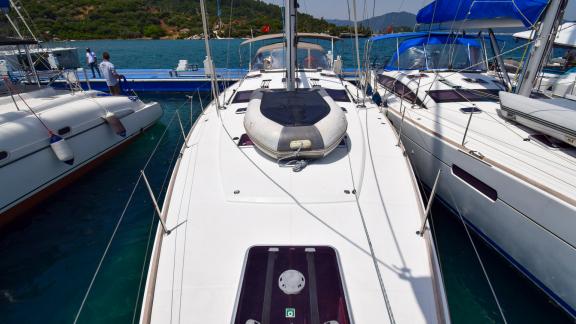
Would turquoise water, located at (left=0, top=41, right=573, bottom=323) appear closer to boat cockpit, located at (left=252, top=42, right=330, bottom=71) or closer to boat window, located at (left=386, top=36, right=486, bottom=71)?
boat window, located at (left=386, top=36, right=486, bottom=71)

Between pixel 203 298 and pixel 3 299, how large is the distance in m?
2.29

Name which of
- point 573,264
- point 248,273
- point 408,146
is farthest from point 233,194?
point 408,146

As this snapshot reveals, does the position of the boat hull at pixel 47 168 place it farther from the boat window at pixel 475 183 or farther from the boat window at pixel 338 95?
the boat window at pixel 475 183

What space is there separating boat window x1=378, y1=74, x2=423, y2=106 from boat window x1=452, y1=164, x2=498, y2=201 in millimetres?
1459

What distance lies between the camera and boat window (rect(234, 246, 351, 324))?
1.60m

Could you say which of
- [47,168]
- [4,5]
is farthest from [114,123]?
[4,5]

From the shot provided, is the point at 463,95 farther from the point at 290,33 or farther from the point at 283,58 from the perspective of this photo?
the point at 283,58

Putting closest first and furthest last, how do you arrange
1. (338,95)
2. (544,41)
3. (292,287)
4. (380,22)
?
1. (292,287)
2. (544,41)
3. (338,95)
4. (380,22)

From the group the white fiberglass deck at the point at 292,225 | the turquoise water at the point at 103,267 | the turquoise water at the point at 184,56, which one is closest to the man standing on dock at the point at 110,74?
the turquoise water at the point at 184,56

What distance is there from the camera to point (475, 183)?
2.88m

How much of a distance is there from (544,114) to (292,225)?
2.59 meters

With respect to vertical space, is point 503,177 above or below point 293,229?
above

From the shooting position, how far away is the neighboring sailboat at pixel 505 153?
2.19 meters

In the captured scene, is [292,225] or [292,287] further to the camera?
[292,225]
